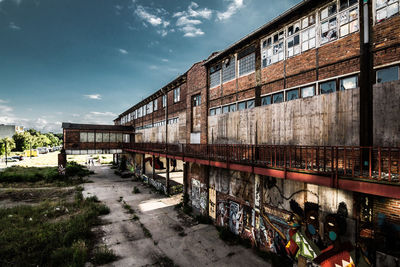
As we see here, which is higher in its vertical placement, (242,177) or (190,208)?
(242,177)

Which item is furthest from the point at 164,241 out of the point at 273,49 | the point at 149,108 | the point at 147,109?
the point at 147,109

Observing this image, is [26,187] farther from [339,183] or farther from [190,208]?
[339,183]

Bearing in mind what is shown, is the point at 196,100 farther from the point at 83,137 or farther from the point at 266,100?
the point at 83,137

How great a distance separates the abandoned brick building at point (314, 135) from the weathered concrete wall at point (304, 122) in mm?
36

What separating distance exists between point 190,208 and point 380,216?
10849 mm

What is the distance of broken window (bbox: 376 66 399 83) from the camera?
5273 millimetres

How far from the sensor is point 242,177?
31.4 feet

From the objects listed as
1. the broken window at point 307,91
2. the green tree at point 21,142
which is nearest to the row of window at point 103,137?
the broken window at point 307,91

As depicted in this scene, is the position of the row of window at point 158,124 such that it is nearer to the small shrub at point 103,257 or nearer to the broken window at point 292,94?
the broken window at point 292,94

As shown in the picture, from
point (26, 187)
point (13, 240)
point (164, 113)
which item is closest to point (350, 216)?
point (13, 240)

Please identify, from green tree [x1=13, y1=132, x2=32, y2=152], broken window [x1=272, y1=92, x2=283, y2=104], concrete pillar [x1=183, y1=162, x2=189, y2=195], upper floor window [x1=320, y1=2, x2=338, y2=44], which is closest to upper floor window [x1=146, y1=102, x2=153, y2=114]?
concrete pillar [x1=183, y1=162, x2=189, y2=195]

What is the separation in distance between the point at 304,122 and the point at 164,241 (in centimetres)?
893

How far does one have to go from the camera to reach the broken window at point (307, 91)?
23.8ft

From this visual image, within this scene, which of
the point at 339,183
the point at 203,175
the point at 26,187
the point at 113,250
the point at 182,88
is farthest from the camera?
the point at 26,187
